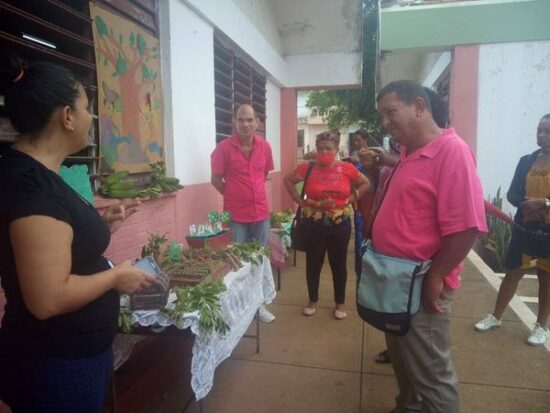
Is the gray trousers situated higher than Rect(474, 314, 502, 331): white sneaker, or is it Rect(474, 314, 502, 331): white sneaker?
the gray trousers

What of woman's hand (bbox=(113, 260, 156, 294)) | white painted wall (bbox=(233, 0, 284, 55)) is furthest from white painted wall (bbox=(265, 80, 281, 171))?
woman's hand (bbox=(113, 260, 156, 294))

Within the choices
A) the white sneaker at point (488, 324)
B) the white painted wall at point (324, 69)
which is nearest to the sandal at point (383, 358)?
the white sneaker at point (488, 324)

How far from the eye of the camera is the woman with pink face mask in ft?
12.3

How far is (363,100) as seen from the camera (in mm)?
13438

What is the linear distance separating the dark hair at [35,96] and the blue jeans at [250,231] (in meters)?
2.65

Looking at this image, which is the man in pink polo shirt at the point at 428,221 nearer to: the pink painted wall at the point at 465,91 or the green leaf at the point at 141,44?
the green leaf at the point at 141,44

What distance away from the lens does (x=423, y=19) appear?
7.88m

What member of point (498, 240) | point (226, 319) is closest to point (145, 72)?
point (226, 319)

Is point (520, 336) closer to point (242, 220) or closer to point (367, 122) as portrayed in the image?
point (242, 220)

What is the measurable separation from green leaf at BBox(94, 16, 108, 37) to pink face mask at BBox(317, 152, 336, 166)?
79.2 inches

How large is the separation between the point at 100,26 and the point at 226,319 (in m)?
2.07

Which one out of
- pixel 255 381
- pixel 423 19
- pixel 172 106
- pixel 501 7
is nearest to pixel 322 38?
pixel 423 19

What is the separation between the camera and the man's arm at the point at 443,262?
5.52ft

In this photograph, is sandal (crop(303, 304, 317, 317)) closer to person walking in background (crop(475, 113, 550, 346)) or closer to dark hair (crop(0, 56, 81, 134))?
person walking in background (crop(475, 113, 550, 346))
